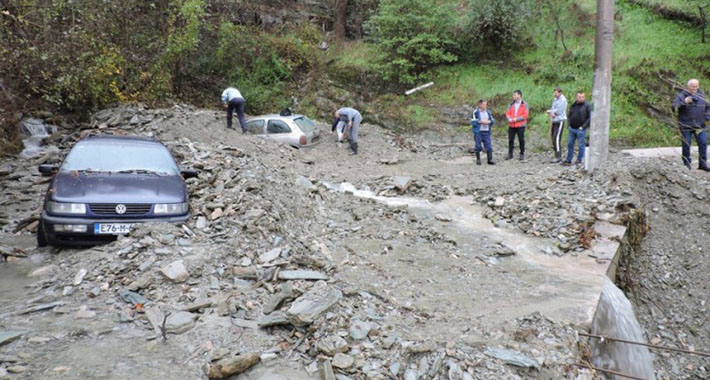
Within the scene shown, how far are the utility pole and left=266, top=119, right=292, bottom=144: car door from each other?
8985mm

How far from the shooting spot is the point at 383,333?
13.7 feet

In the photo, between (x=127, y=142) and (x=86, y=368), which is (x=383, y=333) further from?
(x=127, y=142)

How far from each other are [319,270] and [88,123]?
43.2 feet

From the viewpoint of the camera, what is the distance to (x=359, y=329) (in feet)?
13.7

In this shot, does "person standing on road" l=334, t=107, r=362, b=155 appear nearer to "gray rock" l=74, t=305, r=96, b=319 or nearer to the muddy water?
the muddy water

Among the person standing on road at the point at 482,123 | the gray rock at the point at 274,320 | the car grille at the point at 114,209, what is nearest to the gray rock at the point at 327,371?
the gray rock at the point at 274,320

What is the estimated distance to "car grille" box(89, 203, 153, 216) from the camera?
228 inches

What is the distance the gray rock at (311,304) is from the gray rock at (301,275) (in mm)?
417

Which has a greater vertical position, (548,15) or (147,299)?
(548,15)

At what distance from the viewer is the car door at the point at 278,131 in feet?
48.9

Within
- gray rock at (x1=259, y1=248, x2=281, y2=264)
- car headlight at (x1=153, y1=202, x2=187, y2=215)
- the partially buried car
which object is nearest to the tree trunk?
the partially buried car

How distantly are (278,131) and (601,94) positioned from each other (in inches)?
371

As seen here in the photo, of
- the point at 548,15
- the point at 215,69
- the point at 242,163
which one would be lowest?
the point at 242,163

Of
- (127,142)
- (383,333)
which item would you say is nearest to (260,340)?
(383,333)
